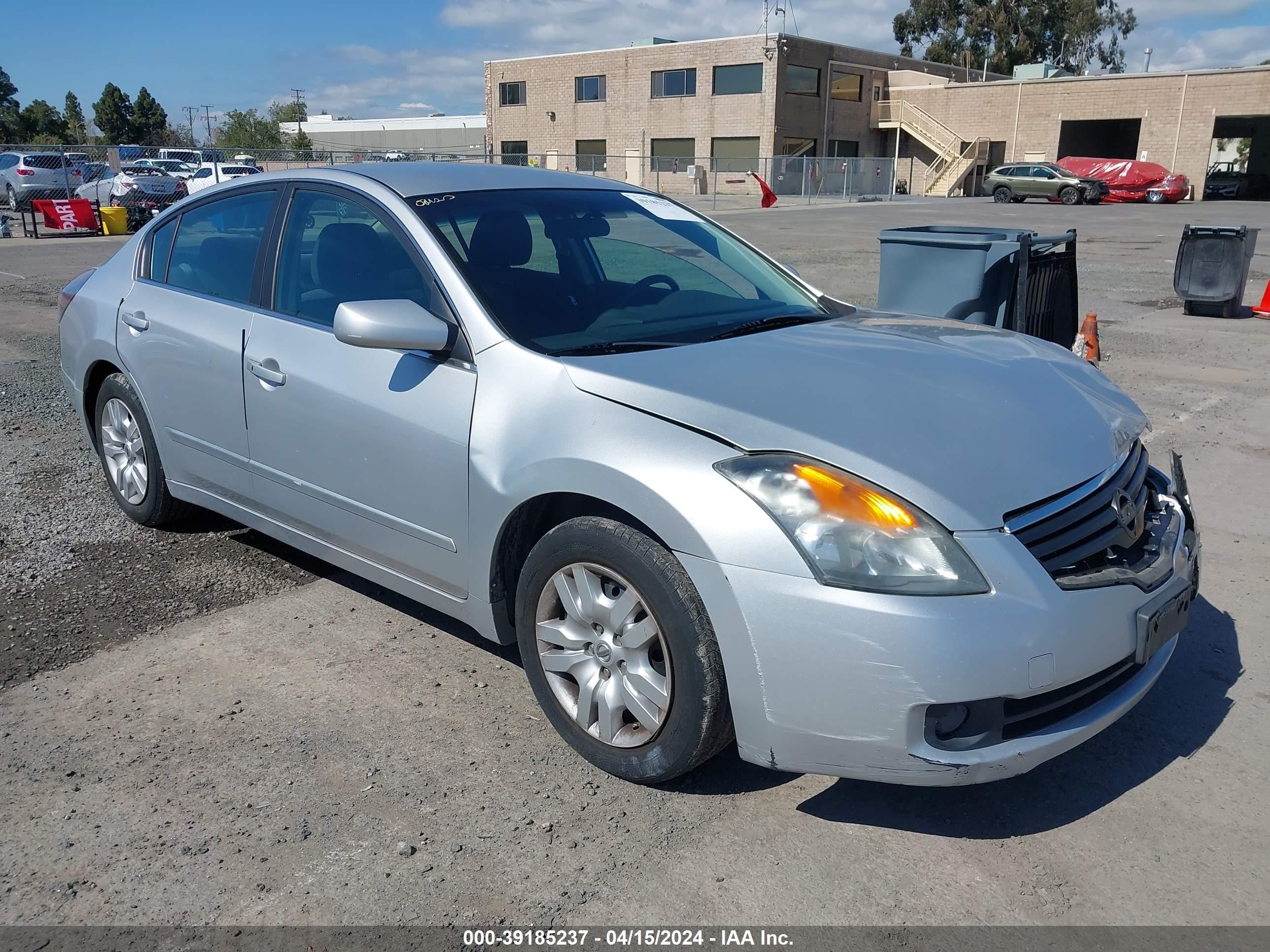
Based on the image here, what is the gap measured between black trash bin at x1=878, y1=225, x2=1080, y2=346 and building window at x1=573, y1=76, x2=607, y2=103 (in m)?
54.7

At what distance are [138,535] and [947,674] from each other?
4053 mm

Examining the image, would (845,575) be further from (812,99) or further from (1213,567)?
(812,99)

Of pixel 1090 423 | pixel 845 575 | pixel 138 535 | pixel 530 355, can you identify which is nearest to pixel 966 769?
pixel 845 575

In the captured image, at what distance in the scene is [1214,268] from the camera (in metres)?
11.9

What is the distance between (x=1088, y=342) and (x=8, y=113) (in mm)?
94802

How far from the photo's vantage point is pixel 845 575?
247 cm

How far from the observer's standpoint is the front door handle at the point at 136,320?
4.52m

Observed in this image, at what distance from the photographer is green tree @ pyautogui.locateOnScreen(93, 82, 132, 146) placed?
87062 mm

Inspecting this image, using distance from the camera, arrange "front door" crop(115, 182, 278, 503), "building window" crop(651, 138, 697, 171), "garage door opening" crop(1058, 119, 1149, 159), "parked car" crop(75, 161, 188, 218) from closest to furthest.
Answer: "front door" crop(115, 182, 278, 503) < "parked car" crop(75, 161, 188, 218) < "garage door opening" crop(1058, 119, 1149, 159) < "building window" crop(651, 138, 697, 171)

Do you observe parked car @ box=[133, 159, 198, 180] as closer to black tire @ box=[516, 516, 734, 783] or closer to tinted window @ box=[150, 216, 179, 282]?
tinted window @ box=[150, 216, 179, 282]

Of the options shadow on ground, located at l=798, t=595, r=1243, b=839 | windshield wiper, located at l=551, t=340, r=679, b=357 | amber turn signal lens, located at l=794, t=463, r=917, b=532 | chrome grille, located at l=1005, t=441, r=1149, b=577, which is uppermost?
windshield wiper, located at l=551, t=340, r=679, b=357

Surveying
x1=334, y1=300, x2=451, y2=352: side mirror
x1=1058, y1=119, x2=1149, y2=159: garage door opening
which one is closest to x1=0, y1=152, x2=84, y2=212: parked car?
x1=334, y1=300, x2=451, y2=352: side mirror

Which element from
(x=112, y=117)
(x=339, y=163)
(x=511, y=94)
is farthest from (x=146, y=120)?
(x=339, y=163)

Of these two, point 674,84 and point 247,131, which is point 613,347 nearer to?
point 674,84
